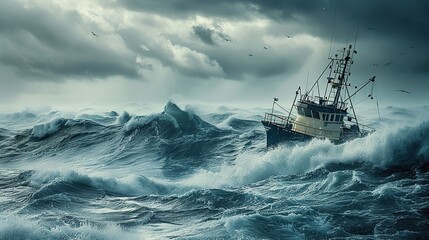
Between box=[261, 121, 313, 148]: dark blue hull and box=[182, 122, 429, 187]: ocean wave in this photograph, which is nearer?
box=[182, 122, 429, 187]: ocean wave

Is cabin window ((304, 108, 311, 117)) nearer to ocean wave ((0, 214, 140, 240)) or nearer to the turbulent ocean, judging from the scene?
the turbulent ocean

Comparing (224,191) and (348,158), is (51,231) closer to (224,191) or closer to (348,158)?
(224,191)

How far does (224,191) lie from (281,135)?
13509 millimetres

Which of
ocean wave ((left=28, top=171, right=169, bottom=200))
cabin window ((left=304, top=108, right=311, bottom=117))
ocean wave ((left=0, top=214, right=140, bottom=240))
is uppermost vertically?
cabin window ((left=304, top=108, right=311, bottom=117))

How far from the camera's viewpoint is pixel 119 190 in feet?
77.8

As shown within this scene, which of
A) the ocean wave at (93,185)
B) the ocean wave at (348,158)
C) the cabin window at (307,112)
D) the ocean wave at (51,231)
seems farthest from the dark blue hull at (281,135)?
the ocean wave at (51,231)

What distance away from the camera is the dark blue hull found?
33.1 metres

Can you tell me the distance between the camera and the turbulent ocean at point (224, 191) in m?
15.8

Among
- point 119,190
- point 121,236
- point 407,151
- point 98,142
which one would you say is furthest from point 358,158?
point 98,142

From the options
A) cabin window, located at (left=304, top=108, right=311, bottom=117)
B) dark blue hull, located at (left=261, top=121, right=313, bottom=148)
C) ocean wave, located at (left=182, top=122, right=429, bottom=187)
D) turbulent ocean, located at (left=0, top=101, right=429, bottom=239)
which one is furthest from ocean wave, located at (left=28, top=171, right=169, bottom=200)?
cabin window, located at (left=304, top=108, right=311, bottom=117)

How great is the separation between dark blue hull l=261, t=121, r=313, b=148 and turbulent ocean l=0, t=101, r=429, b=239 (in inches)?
92.8

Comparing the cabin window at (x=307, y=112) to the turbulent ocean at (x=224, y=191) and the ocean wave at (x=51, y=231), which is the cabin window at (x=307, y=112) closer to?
the turbulent ocean at (x=224, y=191)

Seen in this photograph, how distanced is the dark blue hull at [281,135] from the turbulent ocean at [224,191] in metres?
2.36

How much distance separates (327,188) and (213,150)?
58.9 ft
